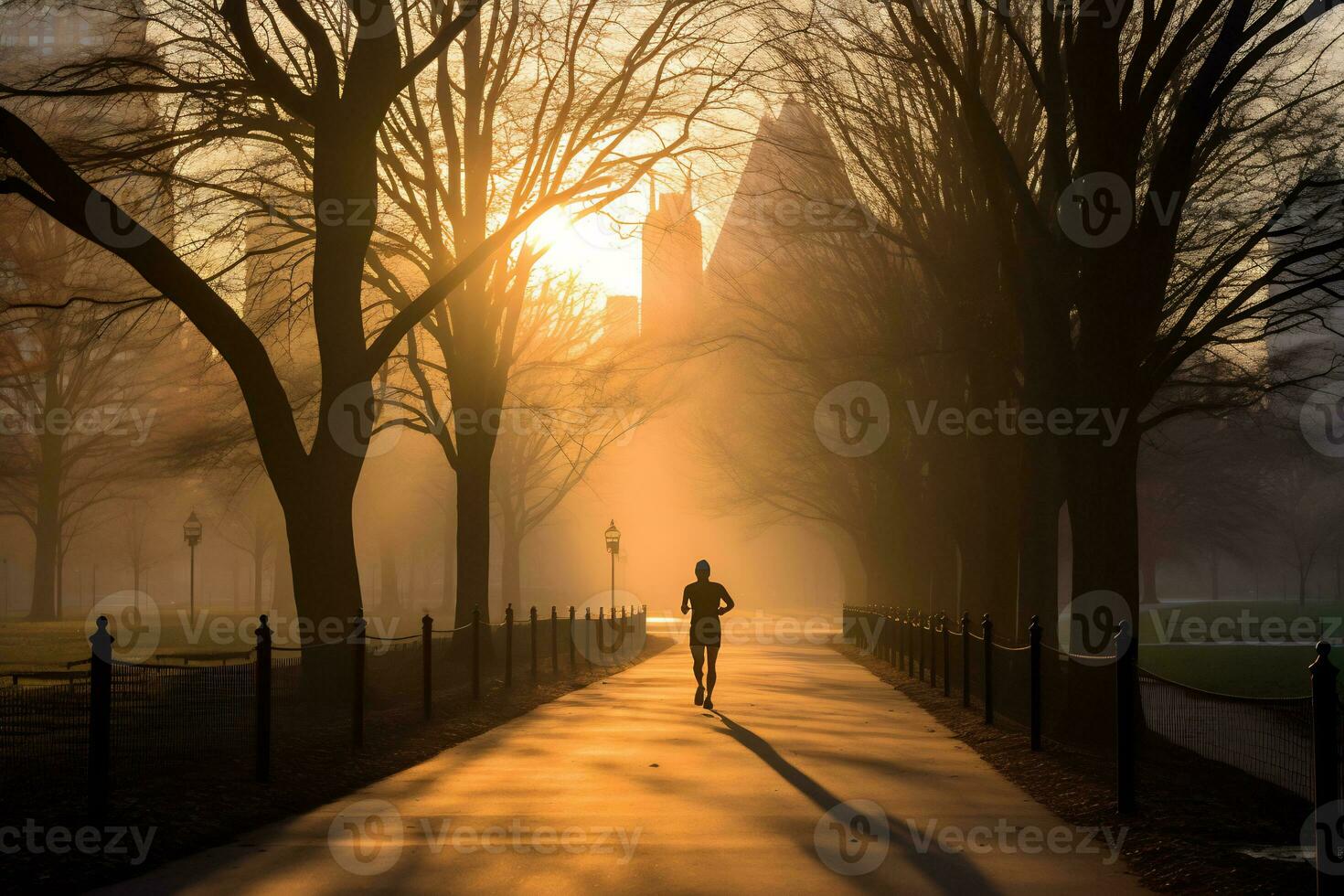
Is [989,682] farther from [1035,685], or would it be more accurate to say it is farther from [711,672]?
[711,672]

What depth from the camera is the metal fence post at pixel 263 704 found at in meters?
10.8

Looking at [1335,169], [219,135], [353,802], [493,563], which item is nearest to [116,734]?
[353,802]

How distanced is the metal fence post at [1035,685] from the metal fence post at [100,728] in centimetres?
793

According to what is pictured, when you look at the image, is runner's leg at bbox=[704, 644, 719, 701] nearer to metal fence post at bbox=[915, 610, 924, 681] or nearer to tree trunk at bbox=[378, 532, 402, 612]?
metal fence post at bbox=[915, 610, 924, 681]

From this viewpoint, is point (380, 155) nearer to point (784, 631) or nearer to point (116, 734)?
point (116, 734)

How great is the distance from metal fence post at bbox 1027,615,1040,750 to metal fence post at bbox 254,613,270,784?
668cm

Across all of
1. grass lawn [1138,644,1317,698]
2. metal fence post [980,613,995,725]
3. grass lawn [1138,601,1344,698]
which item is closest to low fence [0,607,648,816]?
metal fence post [980,613,995,725]

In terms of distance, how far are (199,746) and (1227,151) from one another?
15185 mm

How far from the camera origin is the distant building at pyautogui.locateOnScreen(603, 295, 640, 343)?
38.0 meters

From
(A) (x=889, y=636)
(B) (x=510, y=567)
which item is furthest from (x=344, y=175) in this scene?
(B) (x=510, y=567)

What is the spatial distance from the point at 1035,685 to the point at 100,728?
8.11 meters

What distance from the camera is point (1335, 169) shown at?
62.1ft

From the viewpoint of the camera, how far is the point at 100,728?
880 centimetres

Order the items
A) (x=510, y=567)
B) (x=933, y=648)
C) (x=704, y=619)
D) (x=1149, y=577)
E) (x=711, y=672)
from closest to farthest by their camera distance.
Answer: (x=704, y=619), (x=711, y=672), (x=933, y=648), (x=510, y=567), (x=1149, y=577)
